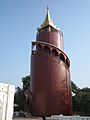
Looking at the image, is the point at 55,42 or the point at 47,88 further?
the point at 55,42

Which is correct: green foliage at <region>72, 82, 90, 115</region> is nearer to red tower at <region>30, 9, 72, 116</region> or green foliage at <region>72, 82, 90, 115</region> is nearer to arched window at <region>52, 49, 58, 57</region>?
red tower at <region>30, 9, 72, 116</region>

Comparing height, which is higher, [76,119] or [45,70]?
[45,70]

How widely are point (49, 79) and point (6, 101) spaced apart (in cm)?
1978

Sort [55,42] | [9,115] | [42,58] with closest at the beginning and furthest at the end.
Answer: [9,115]
[42,58]
[55,42]

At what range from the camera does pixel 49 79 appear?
27203 millimetres

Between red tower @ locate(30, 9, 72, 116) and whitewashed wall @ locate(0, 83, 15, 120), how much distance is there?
18881mm

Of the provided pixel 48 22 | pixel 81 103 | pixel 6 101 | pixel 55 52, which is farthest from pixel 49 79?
pixel 6 101

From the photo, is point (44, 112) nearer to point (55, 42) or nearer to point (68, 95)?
point (68, 95)

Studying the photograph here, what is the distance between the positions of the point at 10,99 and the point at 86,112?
26608 millimetres

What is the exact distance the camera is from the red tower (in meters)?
26.4

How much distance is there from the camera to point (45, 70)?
27.5 metres

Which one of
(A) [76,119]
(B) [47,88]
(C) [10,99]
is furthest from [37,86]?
(C) [10,99]

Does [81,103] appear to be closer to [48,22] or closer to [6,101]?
[48,22]

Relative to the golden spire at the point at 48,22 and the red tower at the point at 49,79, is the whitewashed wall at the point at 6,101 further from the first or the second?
the golden spire at the point at 48,22
